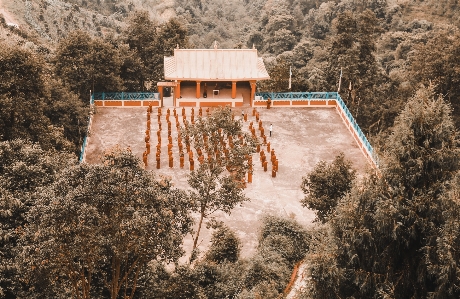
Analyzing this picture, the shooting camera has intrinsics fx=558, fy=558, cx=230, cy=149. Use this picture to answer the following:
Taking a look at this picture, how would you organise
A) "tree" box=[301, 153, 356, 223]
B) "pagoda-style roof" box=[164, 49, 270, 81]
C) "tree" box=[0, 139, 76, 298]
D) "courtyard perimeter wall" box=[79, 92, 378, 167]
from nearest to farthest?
"tree" box=[0, 139, 76, 298] → "tree" box=[301, 153, 356, 223] → "pagoda-style roof" box=[164, 49, 270, 81] → "courtyard perimeter wall" box=[79, 92, 378, 167]

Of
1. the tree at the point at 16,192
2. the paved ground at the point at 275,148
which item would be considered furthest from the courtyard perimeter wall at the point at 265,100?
the tree at the point at 16,192

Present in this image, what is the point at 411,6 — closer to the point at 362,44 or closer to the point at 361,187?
the point at 362,44

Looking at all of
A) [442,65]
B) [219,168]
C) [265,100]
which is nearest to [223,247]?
[219,168]

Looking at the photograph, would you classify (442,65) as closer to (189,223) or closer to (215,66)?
(215,66)

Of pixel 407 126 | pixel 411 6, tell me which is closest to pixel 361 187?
pixel 407 126

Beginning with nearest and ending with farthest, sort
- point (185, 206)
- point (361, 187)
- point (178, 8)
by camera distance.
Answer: point (361, 187) < point (185, 206) < point (178, 8)

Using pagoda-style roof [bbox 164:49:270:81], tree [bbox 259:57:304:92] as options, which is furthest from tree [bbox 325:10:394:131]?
pagoda-style roof [bbox 164:49:270:81]

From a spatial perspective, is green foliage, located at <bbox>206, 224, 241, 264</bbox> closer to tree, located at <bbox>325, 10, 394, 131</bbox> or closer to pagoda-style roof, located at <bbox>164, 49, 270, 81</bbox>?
pagoda-style roof, located at <bbox>164, 49, 270, 81</bbox>
